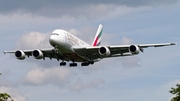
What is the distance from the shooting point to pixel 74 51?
8275cm

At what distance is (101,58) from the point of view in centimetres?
8819

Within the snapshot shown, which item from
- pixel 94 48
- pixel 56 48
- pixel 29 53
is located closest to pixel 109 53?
pixel 94 48

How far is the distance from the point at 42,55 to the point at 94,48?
8.27m

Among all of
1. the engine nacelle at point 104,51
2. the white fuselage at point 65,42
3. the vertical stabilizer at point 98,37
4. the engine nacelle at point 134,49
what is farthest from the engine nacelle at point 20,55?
the vertical stabilizer at point 98,37

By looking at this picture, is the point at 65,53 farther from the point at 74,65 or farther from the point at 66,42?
the point at 74,65

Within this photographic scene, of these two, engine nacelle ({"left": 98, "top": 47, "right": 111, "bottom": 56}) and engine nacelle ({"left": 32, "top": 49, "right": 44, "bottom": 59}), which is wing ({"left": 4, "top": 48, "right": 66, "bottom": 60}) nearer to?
engine nacelle ({"left": 32, "top": 49, "right": 44, "bottom": 59})

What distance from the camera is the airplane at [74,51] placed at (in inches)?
3199

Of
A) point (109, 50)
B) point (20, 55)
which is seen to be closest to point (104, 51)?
point (109, 50)

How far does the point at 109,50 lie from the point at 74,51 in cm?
556

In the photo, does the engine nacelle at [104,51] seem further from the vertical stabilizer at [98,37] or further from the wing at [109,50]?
the vertical stabilizer at [98,37]

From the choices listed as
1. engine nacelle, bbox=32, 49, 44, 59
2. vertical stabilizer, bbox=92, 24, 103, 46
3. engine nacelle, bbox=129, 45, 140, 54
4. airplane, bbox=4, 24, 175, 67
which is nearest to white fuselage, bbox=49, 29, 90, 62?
airplane, bbox=4, 24, 175, 67

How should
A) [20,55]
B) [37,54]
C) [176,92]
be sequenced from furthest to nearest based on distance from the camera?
[20,55] < [37,54] < [176,92]

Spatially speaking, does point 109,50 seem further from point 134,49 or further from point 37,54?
point 37,54

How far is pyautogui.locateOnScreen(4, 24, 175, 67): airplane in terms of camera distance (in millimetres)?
81250
